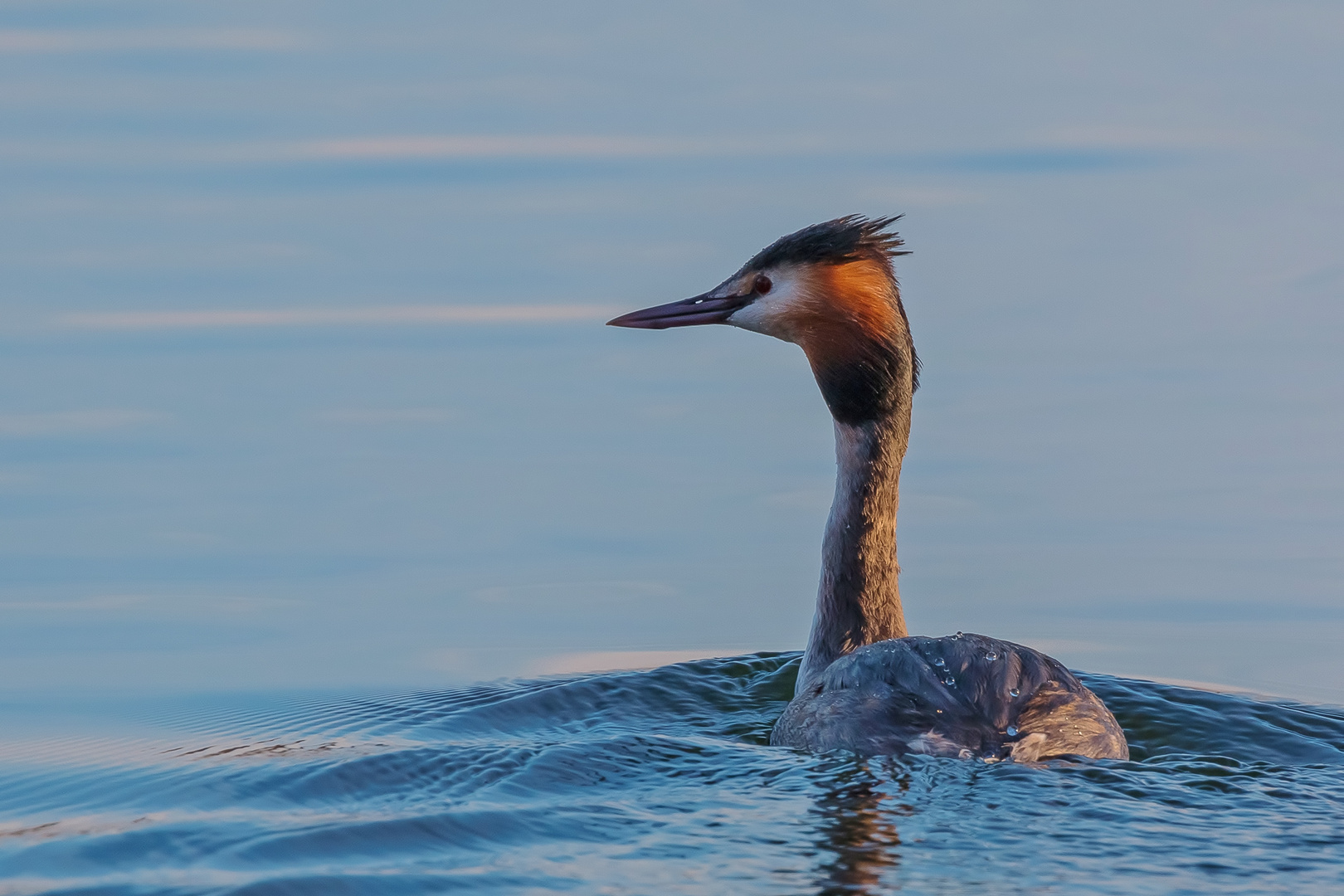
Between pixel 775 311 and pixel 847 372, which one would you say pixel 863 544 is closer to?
pixel 847 372

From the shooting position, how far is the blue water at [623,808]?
21.1 ft

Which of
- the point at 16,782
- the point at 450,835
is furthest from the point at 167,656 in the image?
the point at 450,835

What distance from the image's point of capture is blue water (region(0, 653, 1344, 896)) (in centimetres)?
642

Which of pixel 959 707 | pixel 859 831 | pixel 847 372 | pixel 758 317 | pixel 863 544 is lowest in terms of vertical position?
pixel 859 831

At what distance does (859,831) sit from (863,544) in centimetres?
259

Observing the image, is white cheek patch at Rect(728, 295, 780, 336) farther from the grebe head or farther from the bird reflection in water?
the bird reflection in water

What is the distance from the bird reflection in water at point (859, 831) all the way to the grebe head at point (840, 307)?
2.28 meters

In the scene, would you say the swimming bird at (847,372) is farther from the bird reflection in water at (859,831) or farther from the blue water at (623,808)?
the bird reflection in water at (859,831)

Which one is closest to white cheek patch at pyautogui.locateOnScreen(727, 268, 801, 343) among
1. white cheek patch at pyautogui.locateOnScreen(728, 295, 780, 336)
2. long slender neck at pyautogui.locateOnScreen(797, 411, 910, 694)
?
white cheek patch at pyautogui.locateOnScreen(728, 295, 780, 336)

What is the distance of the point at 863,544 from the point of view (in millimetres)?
9195

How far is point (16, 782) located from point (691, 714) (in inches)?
110

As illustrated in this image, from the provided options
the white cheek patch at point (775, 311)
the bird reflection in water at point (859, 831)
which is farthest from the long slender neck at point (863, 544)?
the bird reflection in water at point (859, 831)

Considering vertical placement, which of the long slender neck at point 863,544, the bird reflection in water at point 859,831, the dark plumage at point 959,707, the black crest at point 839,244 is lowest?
the bird reflection in water at point 859,831

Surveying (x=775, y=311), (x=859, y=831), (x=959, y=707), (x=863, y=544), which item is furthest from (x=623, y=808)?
(x=775, y=311)
